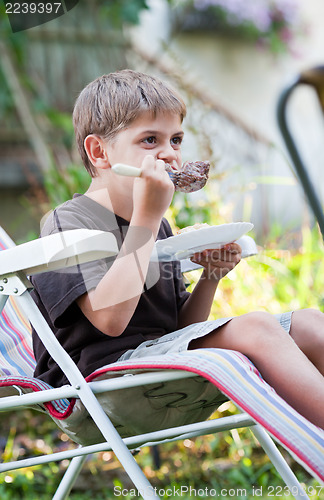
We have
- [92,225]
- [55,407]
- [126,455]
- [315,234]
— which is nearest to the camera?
[126,455]

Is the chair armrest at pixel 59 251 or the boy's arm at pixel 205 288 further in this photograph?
the boy's arm at pixel 205 288

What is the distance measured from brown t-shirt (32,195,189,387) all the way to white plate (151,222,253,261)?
48 mm

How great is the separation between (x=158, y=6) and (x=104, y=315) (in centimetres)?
391

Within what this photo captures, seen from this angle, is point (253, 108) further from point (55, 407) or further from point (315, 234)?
point (55, 407)

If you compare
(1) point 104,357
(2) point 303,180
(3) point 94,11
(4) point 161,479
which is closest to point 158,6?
(3) point 94,11

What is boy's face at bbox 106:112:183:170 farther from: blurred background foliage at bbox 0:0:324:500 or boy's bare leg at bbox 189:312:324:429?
blurred background foliage at bbox 0:0:324:500

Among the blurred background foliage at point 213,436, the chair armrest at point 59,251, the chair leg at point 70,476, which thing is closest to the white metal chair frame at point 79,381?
the chair armrest at point 59,251

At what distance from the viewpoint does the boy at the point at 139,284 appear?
3.26 ft

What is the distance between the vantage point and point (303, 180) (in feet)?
1.79

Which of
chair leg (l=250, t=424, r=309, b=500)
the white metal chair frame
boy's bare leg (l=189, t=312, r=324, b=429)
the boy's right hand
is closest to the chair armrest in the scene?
the white metal chair frame

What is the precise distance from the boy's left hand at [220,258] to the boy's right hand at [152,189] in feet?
0.61

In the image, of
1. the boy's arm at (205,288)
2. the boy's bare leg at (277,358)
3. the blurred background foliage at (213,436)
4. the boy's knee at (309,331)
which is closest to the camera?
the boy's bare leg at (277,358)

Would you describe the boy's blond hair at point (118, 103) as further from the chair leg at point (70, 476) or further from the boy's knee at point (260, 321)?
the chair leg at point (70, 476)

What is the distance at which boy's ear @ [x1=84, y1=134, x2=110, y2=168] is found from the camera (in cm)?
123
